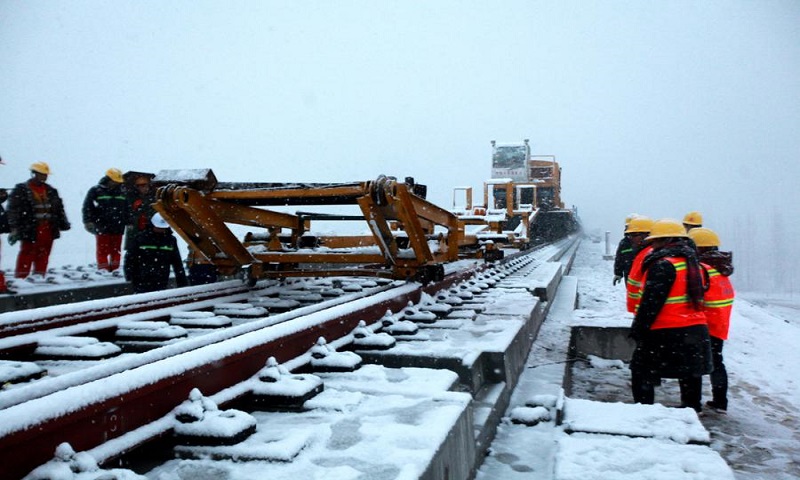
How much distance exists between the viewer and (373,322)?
348cm

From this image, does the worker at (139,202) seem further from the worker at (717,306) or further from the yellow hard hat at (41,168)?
the worker at (717,306)

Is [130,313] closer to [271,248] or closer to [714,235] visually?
[271,248]

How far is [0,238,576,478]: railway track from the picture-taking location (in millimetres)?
1343

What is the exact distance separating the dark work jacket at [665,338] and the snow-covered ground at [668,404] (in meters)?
0.45

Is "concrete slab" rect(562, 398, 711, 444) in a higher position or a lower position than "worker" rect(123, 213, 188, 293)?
lower

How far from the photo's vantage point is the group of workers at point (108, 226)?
20.1ft

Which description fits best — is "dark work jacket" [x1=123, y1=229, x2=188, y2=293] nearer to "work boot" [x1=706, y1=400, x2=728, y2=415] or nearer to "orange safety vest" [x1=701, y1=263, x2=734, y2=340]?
"orange safety vest" [x1=701, y1=263, x2=734, y2=340]

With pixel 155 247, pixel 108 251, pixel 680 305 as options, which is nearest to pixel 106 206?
pixel 108 251

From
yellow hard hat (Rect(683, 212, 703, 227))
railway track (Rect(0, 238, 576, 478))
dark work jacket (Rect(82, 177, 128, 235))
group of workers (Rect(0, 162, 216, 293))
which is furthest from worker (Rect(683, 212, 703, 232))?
dark work jacket (Rect(82, 177, 128, 235))

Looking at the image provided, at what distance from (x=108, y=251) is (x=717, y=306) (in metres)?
8.21

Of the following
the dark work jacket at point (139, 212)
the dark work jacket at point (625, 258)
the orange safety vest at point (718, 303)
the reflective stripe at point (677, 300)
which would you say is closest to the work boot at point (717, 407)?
the orange safety vest at point (718, 303)

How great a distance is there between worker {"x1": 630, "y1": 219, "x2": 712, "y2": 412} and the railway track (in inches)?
68.5

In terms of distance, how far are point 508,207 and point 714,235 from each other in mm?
17882

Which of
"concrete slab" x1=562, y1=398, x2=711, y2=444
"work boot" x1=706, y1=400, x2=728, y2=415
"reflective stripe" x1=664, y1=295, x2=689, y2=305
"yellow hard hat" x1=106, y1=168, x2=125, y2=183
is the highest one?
"yellow hard hat" x1=106, y1=168, x2=125, y2=183
